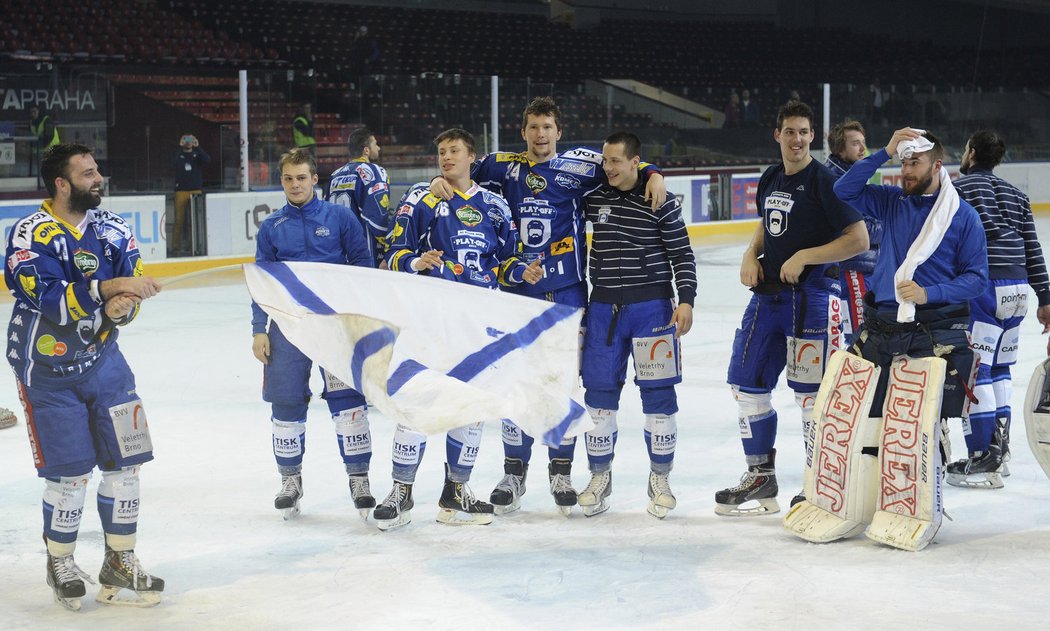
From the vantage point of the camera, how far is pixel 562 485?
18.6 feet

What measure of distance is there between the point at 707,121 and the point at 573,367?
18.0 metres

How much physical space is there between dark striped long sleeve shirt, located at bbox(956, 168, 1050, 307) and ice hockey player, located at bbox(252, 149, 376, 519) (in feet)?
9.37

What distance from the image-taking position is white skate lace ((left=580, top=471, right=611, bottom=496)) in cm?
563

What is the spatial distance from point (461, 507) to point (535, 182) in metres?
1.45

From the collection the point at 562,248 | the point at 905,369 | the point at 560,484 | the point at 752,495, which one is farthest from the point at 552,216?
the point at 905,369

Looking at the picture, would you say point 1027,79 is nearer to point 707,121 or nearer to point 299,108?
Answer: point 707,121

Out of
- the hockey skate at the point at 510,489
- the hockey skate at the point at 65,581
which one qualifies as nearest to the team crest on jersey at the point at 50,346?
the hockey skate at the point at 65,581

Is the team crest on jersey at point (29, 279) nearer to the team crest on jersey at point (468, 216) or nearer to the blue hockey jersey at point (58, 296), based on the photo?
the blue hockey jersey at point (58, 296)

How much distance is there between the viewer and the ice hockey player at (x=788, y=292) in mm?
5402

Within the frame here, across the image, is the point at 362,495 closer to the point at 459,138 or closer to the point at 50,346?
the point at 459,138

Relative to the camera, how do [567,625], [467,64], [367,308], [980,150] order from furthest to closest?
1. [467,64]
2. [980,150]
3. [367,308]
4. [567,625]

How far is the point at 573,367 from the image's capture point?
5.14 meters

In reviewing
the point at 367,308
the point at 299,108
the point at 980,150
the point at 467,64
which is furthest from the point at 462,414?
the point at 467,64

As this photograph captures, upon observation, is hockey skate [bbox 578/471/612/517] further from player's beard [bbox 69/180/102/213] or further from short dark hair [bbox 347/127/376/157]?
short dark hair [bbox 347/127/376/157]
